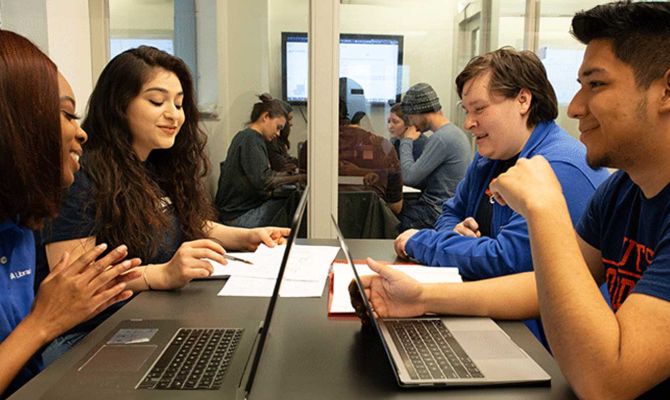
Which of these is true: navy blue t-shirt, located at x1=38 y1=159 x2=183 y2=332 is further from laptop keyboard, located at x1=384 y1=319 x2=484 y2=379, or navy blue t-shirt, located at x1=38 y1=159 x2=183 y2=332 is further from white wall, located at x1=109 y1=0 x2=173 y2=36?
white wall, located at x1=109 y1=0 x2=173 y2=36

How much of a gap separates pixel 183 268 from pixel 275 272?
27cm

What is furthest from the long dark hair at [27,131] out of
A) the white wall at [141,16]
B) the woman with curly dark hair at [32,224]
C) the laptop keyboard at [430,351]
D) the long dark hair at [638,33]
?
the white wall at [141,16]

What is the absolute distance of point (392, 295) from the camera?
115 cm

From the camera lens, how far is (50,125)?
113 cm

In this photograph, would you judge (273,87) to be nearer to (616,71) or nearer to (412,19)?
(412,19)

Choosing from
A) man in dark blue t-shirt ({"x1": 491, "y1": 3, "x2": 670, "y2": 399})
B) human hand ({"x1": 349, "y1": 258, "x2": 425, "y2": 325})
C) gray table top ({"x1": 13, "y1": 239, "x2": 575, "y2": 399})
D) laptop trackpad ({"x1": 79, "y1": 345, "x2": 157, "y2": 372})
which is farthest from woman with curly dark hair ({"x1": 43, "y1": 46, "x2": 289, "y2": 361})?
man in dark blue t-shirt ({"x1": 491, "y1": 3, "x2": 670, "y2": 399})

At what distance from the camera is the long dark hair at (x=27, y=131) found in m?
1.07

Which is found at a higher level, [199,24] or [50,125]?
[199,24]

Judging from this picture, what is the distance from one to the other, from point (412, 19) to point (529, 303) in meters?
2.28

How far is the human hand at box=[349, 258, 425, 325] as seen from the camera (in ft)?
3.71

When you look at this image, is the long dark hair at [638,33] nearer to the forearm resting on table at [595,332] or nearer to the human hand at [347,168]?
the forearm resting on table at [595,332]

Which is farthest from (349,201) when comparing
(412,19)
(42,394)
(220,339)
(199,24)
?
(42,394)

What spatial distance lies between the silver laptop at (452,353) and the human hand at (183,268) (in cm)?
51

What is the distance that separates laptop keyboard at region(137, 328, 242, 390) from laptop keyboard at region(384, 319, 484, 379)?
306 millimetres
